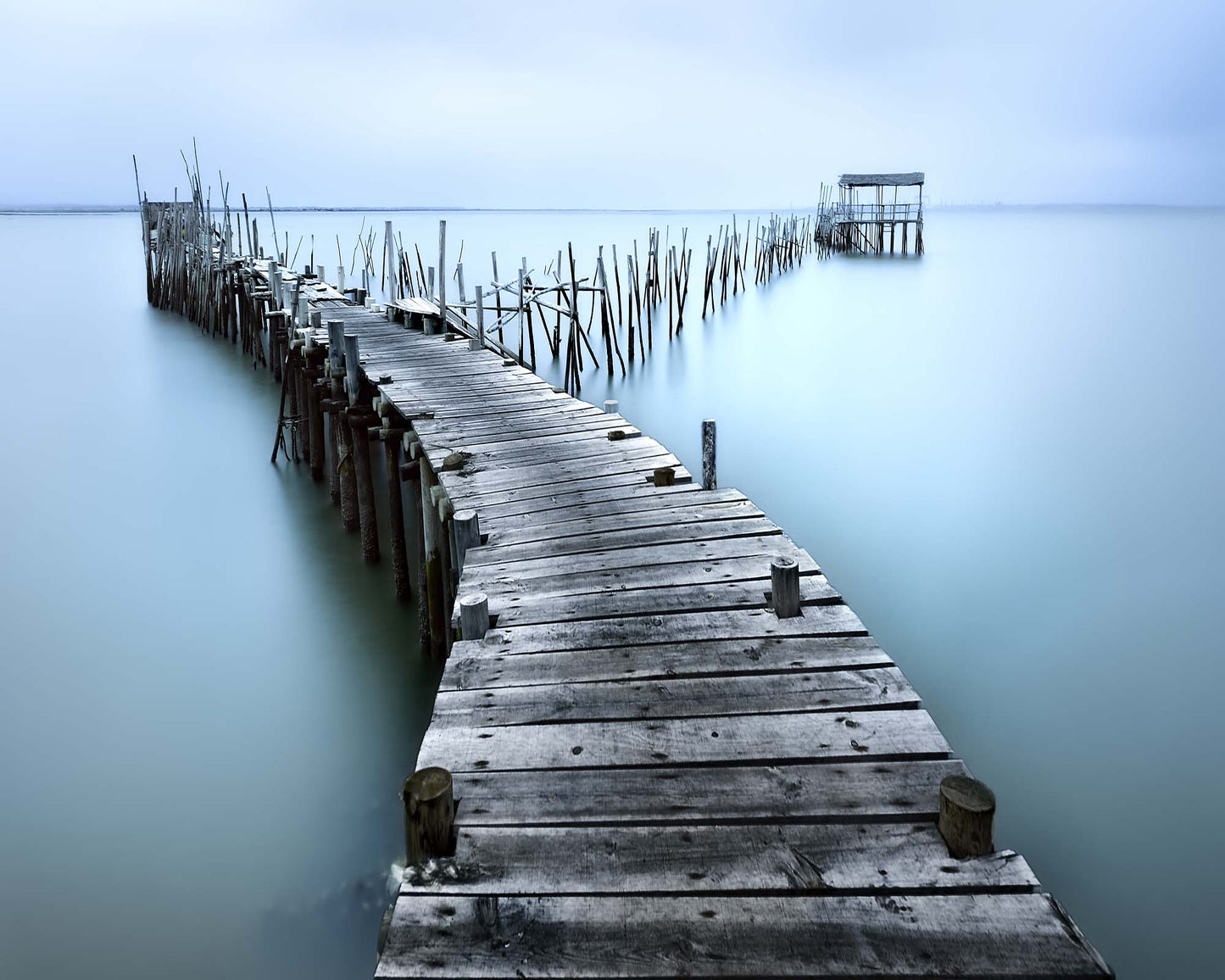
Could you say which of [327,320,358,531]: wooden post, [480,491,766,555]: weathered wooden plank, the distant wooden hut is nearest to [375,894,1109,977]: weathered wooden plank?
[480,491,766,555]: weathered wooden plank

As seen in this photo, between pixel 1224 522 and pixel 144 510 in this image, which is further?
pixel 144 510

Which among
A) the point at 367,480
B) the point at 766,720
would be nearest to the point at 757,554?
the point at 766,720

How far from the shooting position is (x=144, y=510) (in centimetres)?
905

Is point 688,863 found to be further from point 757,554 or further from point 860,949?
point 757,554

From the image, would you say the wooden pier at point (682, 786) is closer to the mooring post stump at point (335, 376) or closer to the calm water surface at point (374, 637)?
the calm water surface at point (374, 637)

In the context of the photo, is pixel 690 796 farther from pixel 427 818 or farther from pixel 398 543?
pixel 398 543

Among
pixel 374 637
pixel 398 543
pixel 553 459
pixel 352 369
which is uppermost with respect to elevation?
pixel 352 369

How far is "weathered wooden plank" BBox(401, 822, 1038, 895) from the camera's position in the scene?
2.10 m

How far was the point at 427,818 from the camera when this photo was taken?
7.25 feet

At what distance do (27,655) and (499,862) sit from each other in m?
5.26

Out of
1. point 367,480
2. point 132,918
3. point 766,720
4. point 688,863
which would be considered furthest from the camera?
point 367,480

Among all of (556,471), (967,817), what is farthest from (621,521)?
(967,817)

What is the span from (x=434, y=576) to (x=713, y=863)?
142 inches

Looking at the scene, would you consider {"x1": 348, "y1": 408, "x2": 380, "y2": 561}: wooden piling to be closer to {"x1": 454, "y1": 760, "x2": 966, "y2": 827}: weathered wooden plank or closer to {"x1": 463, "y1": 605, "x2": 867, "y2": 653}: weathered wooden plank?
{"x1": 463, "y1": 605, "x2": 867, "y2": 653}: weathered wooden plank
